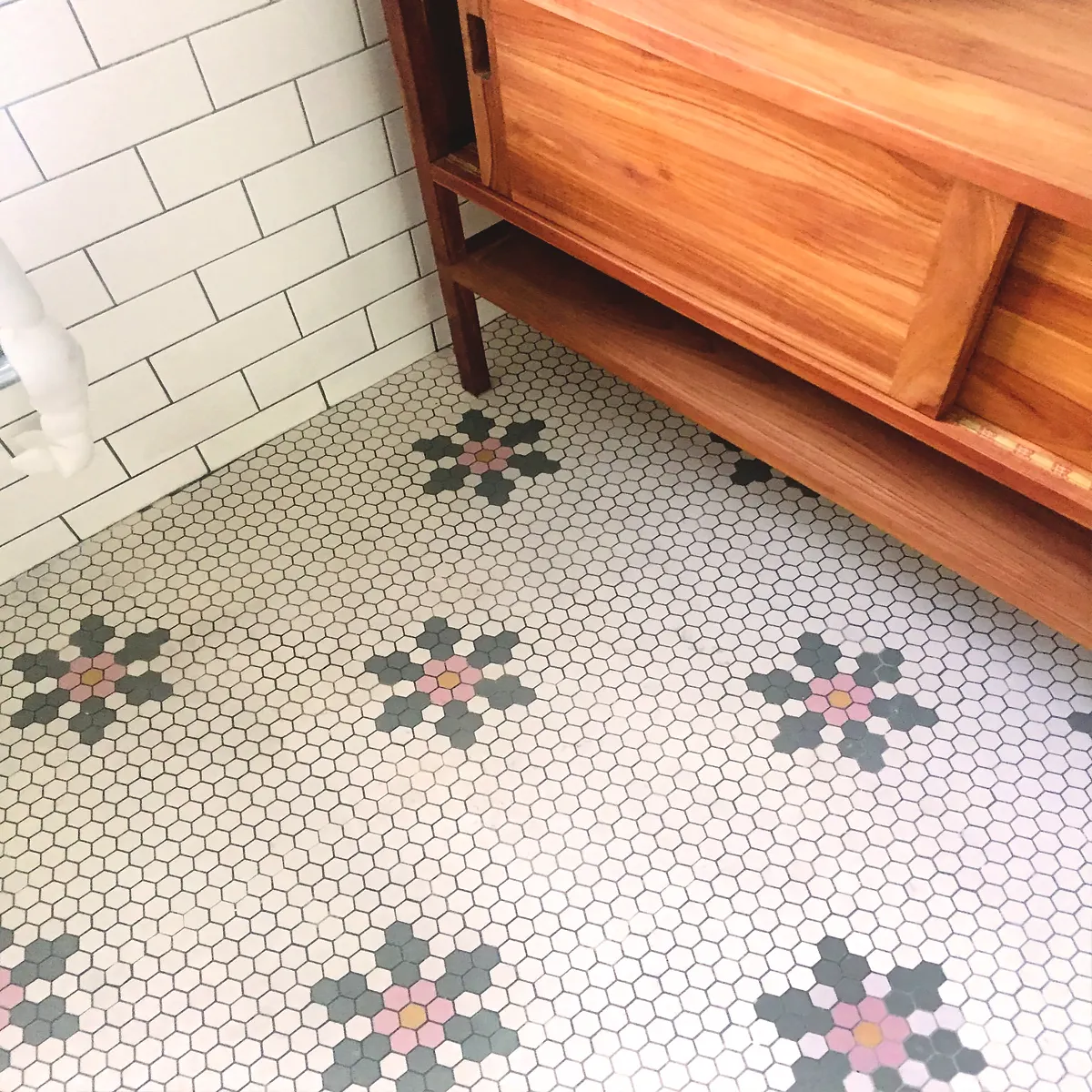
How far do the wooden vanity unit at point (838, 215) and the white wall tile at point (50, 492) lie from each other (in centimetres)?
62

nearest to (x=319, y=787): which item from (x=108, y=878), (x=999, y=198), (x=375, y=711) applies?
(x=375, y=711)

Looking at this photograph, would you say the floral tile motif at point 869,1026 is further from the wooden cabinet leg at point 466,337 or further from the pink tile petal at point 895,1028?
the wooden cabinet leg at point 466,337

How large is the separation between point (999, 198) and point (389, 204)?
0.95m

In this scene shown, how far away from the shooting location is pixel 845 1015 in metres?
0.98

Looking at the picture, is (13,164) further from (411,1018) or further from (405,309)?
(411,1018)

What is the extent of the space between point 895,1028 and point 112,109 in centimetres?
130

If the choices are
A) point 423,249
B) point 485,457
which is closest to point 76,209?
point 423,249

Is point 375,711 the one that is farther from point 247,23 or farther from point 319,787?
point 247,23

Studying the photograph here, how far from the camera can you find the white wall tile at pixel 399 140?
1.37 m

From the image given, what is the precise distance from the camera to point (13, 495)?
1.33m

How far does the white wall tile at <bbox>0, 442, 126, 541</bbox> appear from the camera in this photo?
1.34m

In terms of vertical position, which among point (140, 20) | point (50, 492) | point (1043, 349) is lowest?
point (50, 492)

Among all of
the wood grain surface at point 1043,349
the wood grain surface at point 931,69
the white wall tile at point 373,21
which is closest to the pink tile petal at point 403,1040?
the wood grain surface at point 1043,349

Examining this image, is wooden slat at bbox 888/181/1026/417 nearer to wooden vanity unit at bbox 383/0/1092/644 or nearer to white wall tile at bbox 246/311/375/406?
wooden vanity unit at bbox 383/0/1092/644
